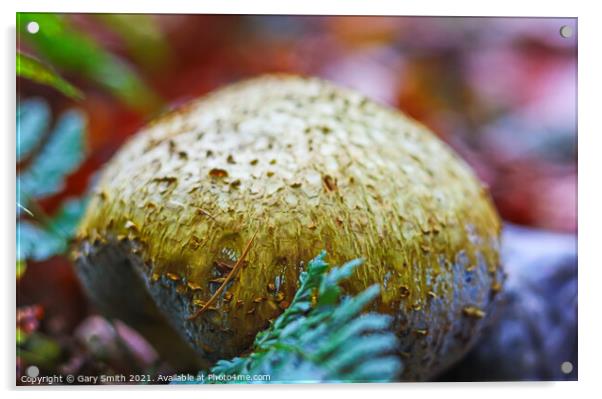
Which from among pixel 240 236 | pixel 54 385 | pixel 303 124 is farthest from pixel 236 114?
pixel 54 385

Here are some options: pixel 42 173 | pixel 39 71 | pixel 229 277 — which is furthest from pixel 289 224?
pixel 42 173

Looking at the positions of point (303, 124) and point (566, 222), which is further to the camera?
point (566, 222)

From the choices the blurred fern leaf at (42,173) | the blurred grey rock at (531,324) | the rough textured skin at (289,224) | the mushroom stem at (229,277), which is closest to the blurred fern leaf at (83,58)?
the blurred fern leaf at (42,173)

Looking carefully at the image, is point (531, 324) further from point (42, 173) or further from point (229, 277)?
point (42, 173)

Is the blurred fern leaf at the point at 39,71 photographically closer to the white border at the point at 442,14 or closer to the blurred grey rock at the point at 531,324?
the white border at the point at 442,14

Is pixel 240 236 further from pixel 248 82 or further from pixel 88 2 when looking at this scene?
pixel 88 2

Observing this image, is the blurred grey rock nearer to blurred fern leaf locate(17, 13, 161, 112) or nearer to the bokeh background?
the bokeh background
